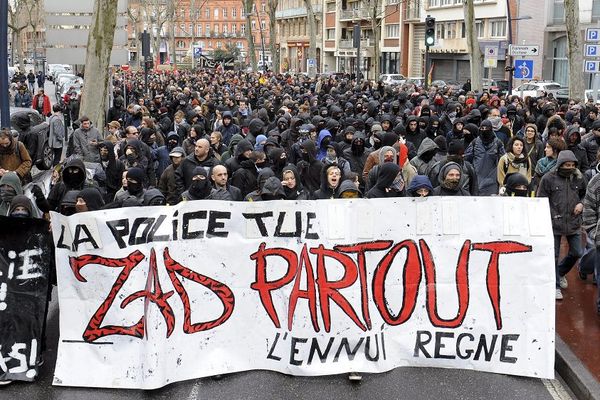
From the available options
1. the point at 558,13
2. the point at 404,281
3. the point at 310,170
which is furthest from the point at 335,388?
the point at 558,13

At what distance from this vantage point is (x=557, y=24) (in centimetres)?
4678

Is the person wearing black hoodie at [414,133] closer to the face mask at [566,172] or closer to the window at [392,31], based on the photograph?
the face mask at [566,172]

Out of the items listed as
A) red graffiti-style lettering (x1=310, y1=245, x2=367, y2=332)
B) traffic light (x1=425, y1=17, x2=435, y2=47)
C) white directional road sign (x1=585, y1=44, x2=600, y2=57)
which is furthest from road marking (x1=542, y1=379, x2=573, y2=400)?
traffic light (x1=425, y1=17, x2=435, y2=47)

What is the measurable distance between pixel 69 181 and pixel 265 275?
9.93 ft

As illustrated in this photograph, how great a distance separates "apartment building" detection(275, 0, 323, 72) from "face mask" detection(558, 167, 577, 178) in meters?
77.1

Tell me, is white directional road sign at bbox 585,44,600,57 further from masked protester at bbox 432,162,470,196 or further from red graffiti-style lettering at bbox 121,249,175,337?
red graffiti-style lettering at bbox 121,249,175,337

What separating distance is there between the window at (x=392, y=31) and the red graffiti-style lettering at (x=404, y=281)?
6204cm

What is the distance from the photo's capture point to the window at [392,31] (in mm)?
A: 67062

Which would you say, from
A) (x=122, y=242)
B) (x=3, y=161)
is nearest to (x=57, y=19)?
(x=3, y=161)

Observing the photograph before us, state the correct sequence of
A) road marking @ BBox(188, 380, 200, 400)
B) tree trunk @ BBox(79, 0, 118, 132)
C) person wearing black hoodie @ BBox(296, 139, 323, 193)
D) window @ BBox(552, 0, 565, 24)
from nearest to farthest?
road marking @ BBox(188, 380, 200, 400), person wearing black hoodie @ BBox(296, 139, 323, 193), tree trunk @ BBox(79, 0, 118, 132), window @ BBox(552, 0, 565, 24)

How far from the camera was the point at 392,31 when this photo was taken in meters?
68.5

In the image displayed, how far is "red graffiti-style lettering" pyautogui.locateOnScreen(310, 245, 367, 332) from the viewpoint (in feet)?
21.4

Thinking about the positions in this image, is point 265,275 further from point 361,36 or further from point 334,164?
point 361,36

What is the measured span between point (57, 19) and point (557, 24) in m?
34.5
